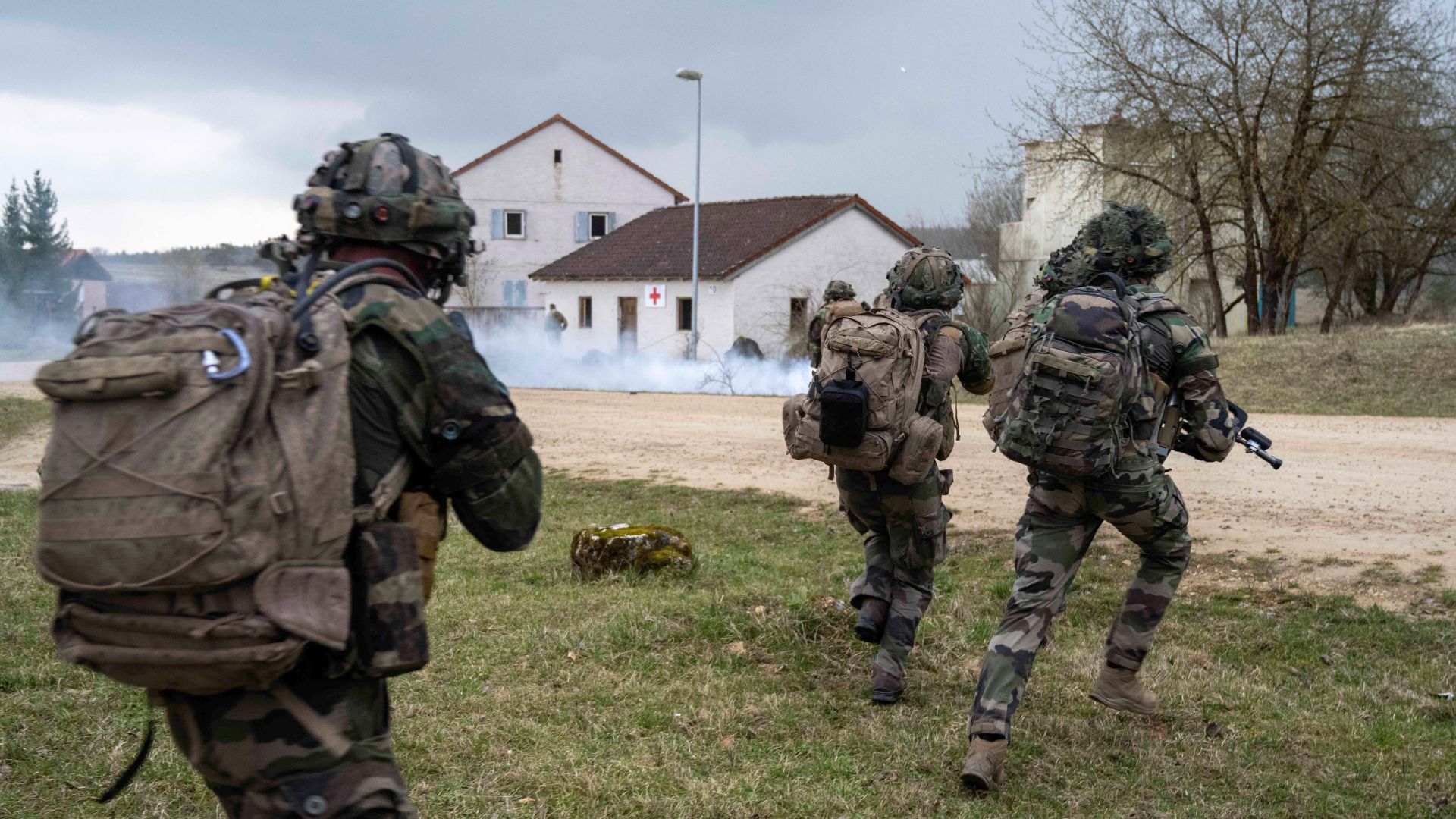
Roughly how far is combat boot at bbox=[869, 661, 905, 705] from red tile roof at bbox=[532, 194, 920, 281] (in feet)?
92.4

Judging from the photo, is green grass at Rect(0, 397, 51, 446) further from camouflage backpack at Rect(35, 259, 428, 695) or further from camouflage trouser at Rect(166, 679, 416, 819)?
camouflage backpack at Rect(35, 259, 428, 695)

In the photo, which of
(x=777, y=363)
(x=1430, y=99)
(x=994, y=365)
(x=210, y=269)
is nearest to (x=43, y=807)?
(x=994, y=365)

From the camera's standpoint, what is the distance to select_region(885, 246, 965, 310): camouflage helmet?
5668 mm

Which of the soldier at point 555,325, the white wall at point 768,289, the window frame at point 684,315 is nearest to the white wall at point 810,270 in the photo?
the white wall at point 768,289

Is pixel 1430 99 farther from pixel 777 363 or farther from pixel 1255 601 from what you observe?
pixel 1255 601

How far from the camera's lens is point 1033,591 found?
15.6 feet

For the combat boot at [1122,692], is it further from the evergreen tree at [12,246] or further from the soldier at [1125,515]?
the evergreen tree at [12,246]

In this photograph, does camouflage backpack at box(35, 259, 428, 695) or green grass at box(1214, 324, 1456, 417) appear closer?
camouflage backpack at box(35, 259, 428, 695)

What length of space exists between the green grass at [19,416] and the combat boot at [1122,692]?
15191mm

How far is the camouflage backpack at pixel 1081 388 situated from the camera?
443cm

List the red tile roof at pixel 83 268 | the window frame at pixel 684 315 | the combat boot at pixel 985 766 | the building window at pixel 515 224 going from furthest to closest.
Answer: the red tile roof at pixel 83 268 < the building window at pixel 515 224 < the window frame at pixel 684 315 < the combat boot at pixel 985 766

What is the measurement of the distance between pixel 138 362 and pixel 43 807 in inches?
111

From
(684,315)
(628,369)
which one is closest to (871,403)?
(628,369)

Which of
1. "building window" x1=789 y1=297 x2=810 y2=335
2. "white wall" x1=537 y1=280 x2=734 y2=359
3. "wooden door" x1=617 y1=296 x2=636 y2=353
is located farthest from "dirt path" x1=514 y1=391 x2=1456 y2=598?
"wooden door" x1=617 y1=296 x2=636 y2=353
